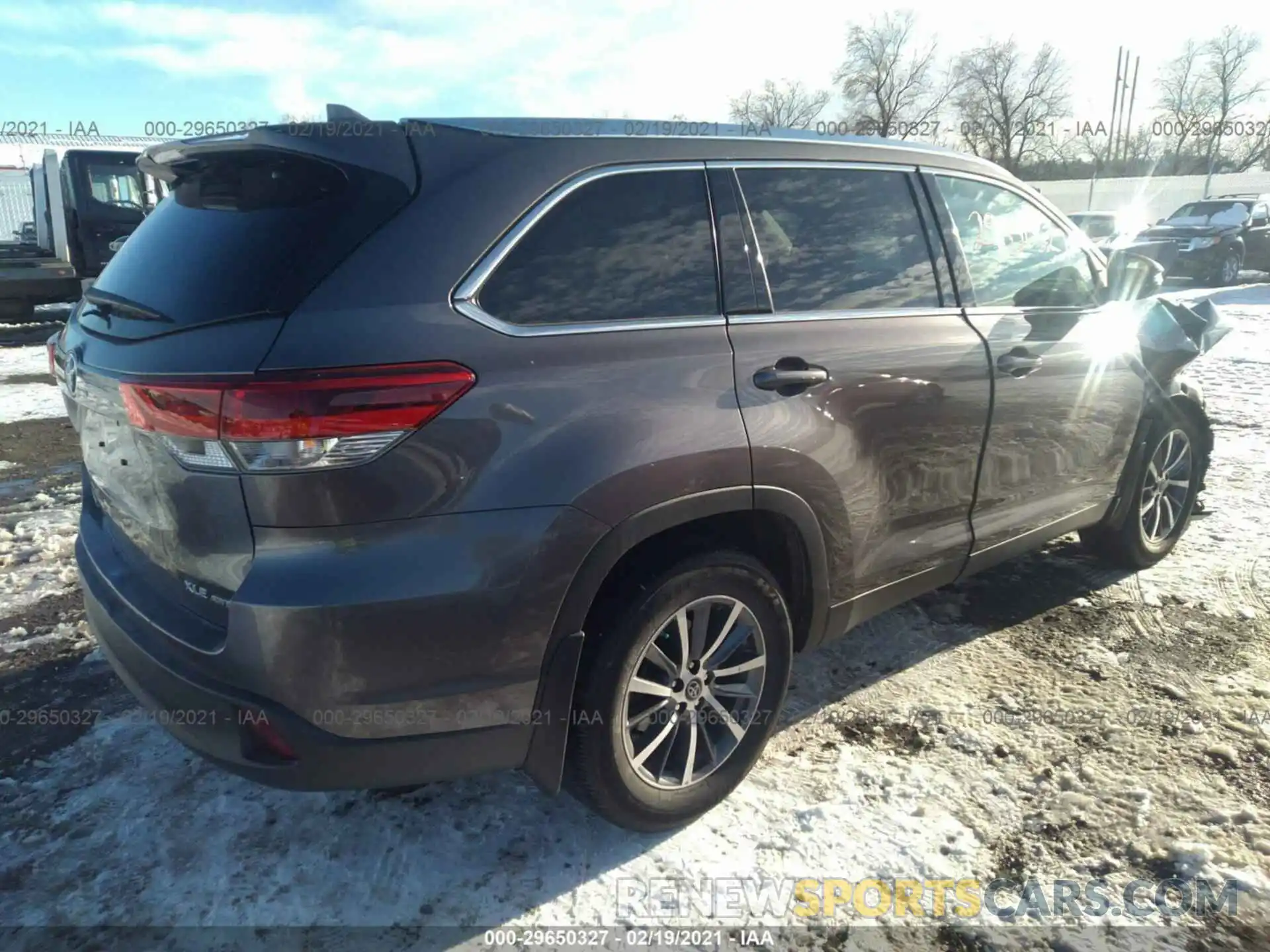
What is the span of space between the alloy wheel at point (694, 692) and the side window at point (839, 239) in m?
0.98

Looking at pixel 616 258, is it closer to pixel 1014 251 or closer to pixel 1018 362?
pixel 1018 362

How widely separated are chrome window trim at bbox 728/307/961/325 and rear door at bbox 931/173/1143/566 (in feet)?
0.63

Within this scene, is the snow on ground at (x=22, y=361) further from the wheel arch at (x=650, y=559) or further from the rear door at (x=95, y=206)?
the wheel arch at (x=650, y=559)

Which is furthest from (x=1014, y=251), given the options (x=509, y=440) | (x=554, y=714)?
(x=554, y=714)

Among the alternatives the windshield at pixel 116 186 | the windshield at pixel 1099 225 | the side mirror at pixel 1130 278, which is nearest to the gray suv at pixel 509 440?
the side mirror at pixel 1130 278

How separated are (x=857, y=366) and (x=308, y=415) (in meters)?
1.64

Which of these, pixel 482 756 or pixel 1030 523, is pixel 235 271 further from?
pixel 1030 523

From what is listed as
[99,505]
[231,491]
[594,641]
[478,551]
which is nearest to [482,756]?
[594,641]

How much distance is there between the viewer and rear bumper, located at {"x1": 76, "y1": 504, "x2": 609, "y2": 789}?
1.90 meters

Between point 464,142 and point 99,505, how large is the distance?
1.59m

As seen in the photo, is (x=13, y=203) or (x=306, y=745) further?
(x=13, y=203)

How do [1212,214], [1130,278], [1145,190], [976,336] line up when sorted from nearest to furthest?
[976,336] → [1130,278] → [1212,214] → [1145,190]

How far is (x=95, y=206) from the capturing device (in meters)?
13.9

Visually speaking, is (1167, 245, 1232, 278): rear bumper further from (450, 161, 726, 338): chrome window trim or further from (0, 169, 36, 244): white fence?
(0, 169, 36, 244): white fence
